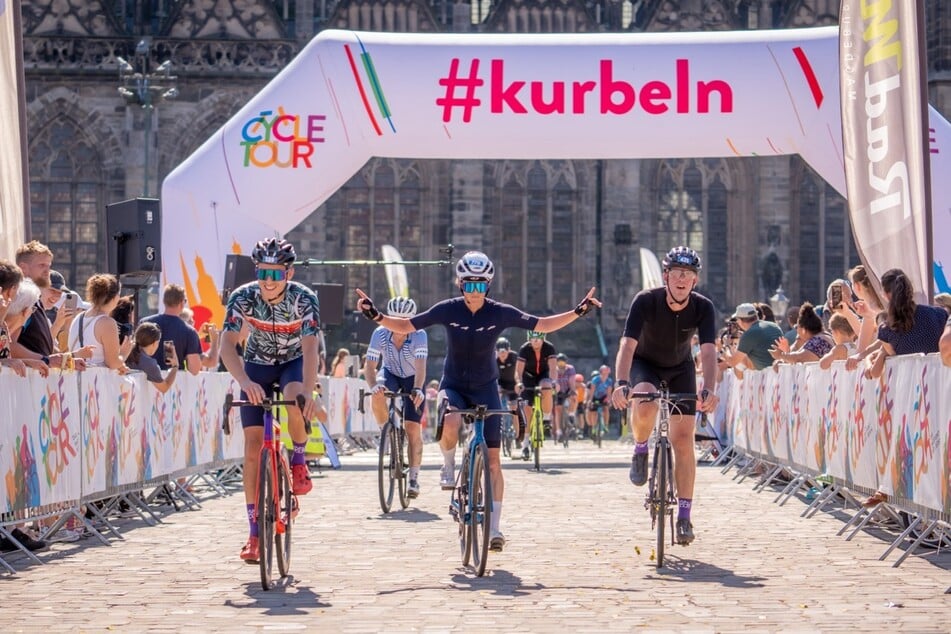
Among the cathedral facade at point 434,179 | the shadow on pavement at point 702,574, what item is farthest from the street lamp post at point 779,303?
the shadow on pavement at point 702,574

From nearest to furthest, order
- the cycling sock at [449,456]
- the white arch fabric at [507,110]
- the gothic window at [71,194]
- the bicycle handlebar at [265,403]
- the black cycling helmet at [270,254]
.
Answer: the bicycle handlebar at [265,403] < the black cycling helmet at [270,254] < the cycling sock at [449,456] < the white arch fabric at [507,110] < the gothic window at [71,194]

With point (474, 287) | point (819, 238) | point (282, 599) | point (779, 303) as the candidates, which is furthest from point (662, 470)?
point (819, 238)

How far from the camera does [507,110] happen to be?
60.6 ft

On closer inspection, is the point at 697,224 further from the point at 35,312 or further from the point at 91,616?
the point at 91,616

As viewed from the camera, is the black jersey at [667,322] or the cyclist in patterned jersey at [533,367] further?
the cyclist in patterned jersey at [533,367]

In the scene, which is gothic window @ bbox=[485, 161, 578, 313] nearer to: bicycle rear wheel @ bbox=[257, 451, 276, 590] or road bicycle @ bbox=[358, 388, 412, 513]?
road bicycle @ bbox=[358, 388, 412, 513]

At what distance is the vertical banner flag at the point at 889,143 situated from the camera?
38.2 feet

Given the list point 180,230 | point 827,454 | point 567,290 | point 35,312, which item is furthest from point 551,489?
point 567,290

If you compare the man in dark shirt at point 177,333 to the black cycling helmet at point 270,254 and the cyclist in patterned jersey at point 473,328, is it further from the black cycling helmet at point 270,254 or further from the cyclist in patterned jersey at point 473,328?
the black cycling helmet at point 270,254

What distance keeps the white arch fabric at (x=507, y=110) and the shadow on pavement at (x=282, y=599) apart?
10120 millimetres

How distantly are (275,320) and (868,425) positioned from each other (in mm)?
4436

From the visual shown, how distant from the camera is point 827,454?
12859 millimetres

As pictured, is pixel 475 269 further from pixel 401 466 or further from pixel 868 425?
pixel 401 466

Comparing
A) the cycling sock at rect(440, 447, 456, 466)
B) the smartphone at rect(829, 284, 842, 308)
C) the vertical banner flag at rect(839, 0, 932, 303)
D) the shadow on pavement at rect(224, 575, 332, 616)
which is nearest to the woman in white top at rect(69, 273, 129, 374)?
the cycling sock at rect(440, 447, 456, 466)
